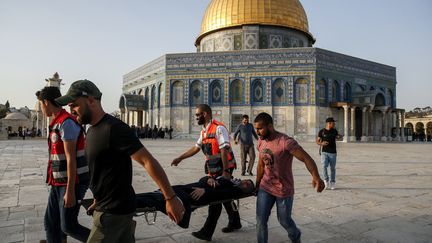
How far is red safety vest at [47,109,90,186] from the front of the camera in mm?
2867

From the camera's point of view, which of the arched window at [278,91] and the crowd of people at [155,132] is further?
the crowd of people at [155,132]

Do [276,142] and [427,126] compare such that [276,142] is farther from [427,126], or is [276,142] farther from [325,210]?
[427,126]

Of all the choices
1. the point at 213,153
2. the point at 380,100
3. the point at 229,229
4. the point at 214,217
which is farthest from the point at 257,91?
the point at 214,217

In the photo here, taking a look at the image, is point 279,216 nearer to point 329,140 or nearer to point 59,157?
point 59,157

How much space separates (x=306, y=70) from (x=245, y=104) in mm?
6316

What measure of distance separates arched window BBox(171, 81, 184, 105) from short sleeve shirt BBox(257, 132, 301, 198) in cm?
2881

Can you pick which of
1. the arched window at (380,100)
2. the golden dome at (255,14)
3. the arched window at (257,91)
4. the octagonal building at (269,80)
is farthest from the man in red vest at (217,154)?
the arched window at (380,100)

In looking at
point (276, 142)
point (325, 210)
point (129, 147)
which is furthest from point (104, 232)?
point (325, 210)

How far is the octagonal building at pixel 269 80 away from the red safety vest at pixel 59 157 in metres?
27.0

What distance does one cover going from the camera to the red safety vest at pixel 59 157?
287cm

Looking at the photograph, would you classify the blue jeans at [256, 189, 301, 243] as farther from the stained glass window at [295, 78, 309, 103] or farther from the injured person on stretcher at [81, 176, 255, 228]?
the stained glass window at [295, 78, 309, 103]

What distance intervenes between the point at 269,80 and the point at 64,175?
27942mm

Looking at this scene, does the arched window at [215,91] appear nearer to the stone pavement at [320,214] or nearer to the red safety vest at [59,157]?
the stone pavement at [320,214]

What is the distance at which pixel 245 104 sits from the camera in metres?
30.0
